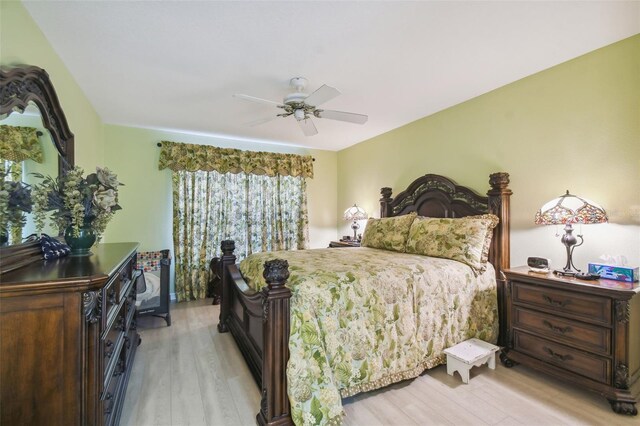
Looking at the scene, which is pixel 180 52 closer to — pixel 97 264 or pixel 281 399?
pixel 97 264

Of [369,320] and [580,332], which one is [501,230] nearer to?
[580,332]

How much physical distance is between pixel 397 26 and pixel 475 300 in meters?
2.26

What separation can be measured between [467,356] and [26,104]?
10.8 feet

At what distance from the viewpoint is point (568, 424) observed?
1.73 meters

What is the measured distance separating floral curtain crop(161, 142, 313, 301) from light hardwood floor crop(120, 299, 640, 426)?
6.13 feet

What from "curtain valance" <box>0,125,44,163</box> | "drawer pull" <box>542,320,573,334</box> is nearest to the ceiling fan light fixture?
"curtain valance" <box>0,125,44,163</box>

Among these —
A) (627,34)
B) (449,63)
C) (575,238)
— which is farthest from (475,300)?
(627,34)

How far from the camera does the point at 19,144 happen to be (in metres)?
1.56

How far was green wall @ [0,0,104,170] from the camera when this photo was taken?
1.59 meters

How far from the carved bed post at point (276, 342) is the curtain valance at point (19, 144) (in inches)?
54.4

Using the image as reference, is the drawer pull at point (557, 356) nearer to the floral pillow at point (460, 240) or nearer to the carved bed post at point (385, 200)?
Answer: the floral pillow at point (460, 240)

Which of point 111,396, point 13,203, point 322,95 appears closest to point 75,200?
point 13,203

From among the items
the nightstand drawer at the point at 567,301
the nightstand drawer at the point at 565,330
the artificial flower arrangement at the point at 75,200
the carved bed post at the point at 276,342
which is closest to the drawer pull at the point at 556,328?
the nightstand drawer at the point at 565,330

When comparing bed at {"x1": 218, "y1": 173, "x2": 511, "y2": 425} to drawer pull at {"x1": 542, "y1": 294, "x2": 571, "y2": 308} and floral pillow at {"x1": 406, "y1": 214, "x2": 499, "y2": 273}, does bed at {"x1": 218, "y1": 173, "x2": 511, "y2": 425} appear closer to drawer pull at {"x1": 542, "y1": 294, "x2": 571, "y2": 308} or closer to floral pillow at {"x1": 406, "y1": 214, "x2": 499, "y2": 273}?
floral pillow at {"x1": 406, "y1": 214, "x2": 499, "y2": 273}
